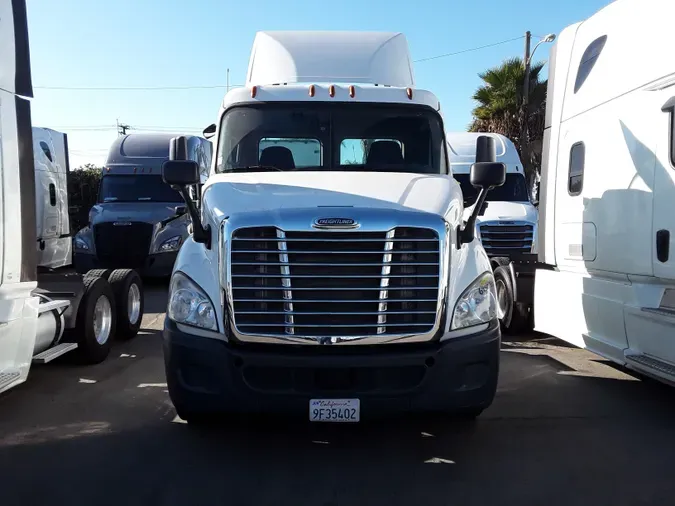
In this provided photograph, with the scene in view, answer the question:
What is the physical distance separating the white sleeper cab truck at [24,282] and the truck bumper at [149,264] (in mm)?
5389

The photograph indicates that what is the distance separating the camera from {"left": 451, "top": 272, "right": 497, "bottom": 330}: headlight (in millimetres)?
4316

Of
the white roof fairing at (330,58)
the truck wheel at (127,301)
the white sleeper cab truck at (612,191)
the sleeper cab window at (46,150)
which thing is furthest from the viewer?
the sleeper cab window at (46,150)

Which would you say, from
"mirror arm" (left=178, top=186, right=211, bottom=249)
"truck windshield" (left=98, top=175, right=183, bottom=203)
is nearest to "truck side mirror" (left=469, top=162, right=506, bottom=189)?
"mirror arm" (left=178, top=186, right=211, bottom=249)

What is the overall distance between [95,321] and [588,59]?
6.06 m

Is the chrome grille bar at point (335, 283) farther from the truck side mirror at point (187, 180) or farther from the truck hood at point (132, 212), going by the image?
the truck hood at point (132, 212)

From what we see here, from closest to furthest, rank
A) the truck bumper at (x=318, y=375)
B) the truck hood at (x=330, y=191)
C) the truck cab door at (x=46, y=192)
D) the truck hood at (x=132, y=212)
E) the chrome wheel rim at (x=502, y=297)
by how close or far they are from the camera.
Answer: the truck bumper at (x=318, y=375) < the truck hood at (x=330, y=191) < the chrome wheel rim at (x=502, y=297) < the truck cab door at (x=46, y=192) < the truck hood at (x=132, y=212)

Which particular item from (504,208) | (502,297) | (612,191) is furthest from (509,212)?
(612,191)

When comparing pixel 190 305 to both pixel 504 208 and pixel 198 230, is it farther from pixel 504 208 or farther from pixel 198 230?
pixel 504 208

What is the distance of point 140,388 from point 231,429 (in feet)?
5.05

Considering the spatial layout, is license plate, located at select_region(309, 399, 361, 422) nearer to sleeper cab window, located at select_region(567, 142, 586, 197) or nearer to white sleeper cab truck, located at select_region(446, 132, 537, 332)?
sleeper cab window, located at select_region(567, 142, 586, 197)

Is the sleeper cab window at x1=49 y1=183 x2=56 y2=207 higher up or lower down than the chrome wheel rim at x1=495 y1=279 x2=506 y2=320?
higher up

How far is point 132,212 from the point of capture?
13.5 m

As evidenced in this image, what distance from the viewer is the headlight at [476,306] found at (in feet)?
14.2

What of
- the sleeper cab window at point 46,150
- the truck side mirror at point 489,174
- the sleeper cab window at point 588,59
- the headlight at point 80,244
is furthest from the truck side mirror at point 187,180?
the headlight at point 80,244
